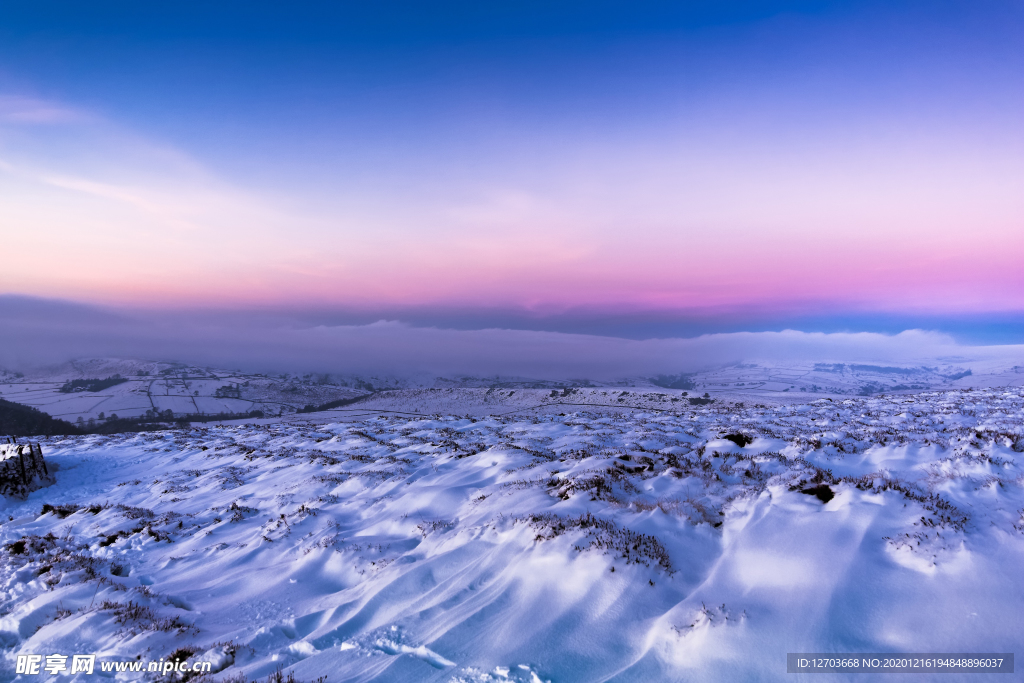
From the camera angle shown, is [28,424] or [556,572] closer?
[556,572]

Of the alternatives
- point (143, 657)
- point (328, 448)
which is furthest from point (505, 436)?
point (143, 657)

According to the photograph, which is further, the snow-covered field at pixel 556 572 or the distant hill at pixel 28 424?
the distant hill at pixel 28 424

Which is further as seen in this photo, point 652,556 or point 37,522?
point 37,522

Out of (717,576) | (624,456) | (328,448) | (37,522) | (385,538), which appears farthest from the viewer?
(328,448)

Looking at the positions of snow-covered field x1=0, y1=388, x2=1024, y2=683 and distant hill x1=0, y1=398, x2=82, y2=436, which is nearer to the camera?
snow-covered field x1=0, y1=388, x2=1024, y2=683

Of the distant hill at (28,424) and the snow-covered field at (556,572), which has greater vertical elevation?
the snow-covered field at (556,572)

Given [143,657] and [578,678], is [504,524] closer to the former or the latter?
[578,678]

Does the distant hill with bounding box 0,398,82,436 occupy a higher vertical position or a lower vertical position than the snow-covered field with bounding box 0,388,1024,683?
lower

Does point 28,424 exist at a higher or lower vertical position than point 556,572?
lower
